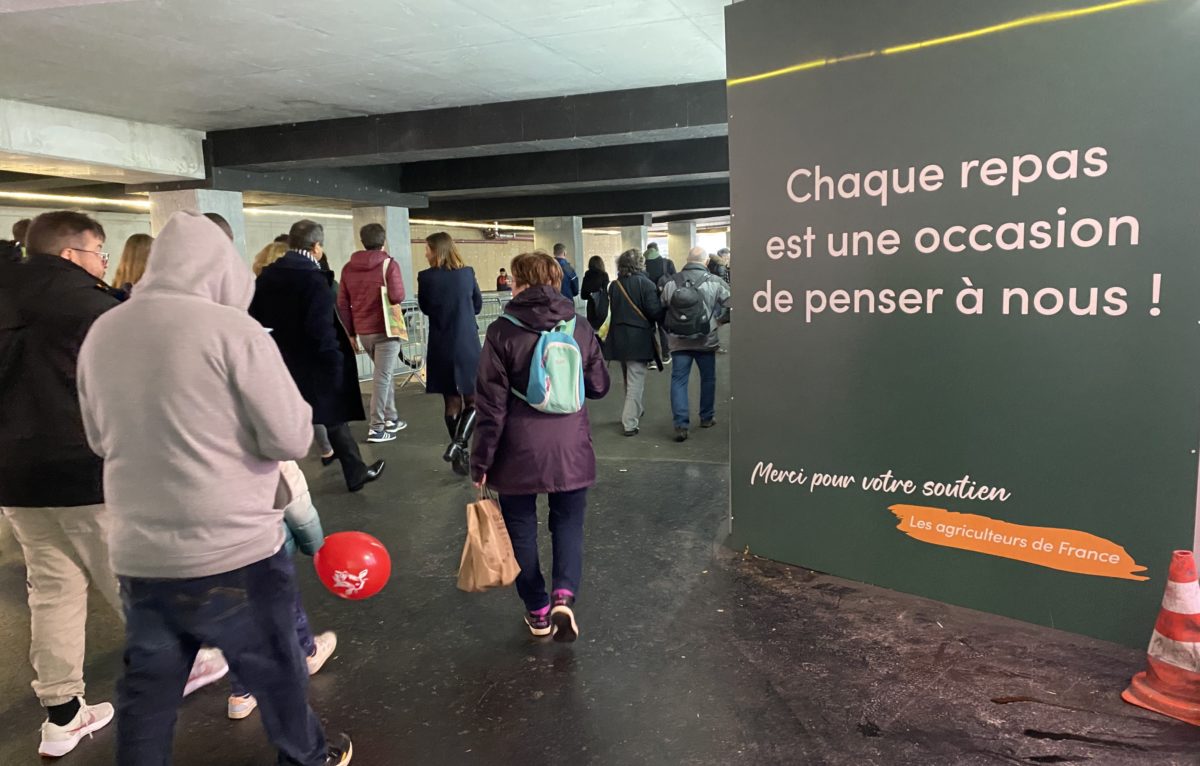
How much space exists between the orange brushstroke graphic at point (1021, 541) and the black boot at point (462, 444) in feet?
11.1

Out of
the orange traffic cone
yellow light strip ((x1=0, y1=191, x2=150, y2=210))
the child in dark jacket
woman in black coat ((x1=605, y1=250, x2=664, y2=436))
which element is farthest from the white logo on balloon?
yellow light strip ((x1=0, y1=191, x2=150, y2=210))

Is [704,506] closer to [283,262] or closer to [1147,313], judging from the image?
[1147,313]

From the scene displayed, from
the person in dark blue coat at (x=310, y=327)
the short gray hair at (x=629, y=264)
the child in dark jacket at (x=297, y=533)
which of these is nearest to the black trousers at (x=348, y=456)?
the person in dark blue coat at (x=310, y=327)

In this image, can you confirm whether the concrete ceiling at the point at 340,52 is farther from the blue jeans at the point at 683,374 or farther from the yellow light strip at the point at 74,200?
the yellow light strip at the point at 74,200

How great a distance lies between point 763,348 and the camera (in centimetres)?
394

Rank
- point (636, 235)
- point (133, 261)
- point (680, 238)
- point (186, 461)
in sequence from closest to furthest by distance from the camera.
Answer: point (186, 461) < point (133, 261) < point (636, 235) < point (680, 238)

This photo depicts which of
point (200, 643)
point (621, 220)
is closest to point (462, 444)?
point (200, 643)

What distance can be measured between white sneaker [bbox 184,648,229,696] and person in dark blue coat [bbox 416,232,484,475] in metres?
2.92

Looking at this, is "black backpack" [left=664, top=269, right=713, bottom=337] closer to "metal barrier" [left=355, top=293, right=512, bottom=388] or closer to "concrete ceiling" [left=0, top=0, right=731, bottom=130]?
"concrete ceiling" [left=0, top=0, right=731, bottom=130]

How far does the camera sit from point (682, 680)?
298 centimetres

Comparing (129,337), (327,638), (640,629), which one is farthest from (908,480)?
(129,337)

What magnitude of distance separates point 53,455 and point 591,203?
15986mm

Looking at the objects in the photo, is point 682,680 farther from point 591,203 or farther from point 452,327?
point 591,203

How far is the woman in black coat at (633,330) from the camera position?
716 cm
